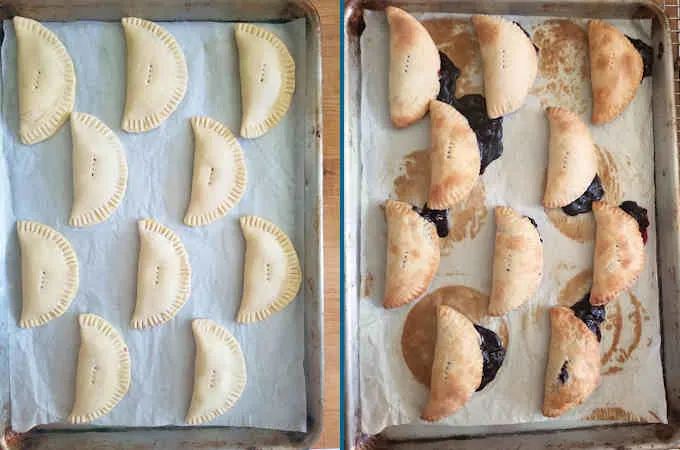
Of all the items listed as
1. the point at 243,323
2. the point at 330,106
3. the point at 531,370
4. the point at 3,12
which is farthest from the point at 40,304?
the point at 531,370

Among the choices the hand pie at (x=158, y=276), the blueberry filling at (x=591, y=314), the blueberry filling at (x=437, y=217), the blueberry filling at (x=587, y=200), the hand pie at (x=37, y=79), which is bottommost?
the blueberry filling at (x=591, y=314)

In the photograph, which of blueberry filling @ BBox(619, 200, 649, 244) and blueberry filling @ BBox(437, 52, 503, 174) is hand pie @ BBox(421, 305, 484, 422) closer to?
blueberry filling @ BBox(437, 52, 503, 174)

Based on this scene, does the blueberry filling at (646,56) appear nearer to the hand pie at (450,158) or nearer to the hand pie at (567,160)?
the hand pie at (567,160)

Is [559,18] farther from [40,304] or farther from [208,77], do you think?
[40,304]

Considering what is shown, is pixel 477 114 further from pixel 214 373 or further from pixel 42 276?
pixel 42 276

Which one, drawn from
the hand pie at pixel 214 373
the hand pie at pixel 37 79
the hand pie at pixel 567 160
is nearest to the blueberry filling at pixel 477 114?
the hand pie at pixel 567 160

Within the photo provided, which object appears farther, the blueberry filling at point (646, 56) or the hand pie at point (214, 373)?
the blueberry filling at point (646, 56)
